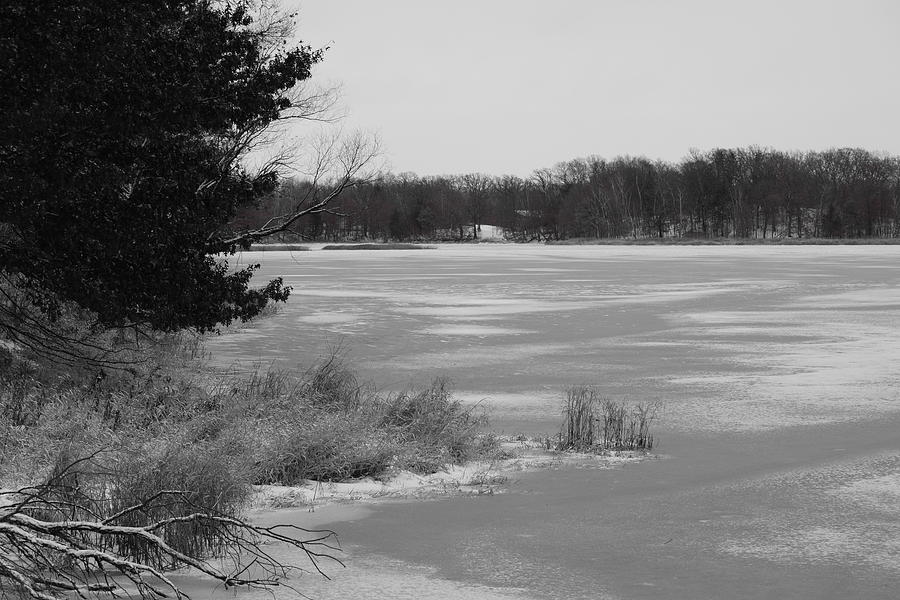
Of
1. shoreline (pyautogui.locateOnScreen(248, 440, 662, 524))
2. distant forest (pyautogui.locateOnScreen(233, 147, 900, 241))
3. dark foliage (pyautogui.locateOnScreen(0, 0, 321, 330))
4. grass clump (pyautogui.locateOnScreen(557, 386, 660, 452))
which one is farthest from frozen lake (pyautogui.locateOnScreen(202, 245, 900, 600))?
distant forest (pyautogui.locateOnScreen(233, 147, 900, 241))

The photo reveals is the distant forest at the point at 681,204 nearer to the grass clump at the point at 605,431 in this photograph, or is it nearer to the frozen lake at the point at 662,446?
the frozen lake at the point at 662,446

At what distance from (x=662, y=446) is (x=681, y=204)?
4147 inches

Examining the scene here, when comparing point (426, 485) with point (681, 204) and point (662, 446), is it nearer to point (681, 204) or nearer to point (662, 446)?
point (662, 446)

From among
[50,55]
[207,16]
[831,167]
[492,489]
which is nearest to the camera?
[50,55]

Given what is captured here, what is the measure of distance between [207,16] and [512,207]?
129 meters

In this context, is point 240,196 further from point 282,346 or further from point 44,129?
point 282,346

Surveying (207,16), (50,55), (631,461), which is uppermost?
(207,16)

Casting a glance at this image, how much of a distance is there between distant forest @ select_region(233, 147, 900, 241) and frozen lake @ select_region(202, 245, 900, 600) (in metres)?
76.5

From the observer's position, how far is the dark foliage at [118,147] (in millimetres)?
6148

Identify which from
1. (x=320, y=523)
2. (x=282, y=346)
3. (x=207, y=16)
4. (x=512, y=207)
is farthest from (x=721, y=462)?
(x=512, y=207)

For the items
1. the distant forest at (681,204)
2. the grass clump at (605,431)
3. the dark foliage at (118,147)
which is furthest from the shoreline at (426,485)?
the distant forest at (681,204)

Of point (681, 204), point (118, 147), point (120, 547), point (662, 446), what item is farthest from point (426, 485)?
point (681, 204)

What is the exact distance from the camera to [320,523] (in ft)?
23.3

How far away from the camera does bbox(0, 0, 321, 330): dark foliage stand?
6148mm
